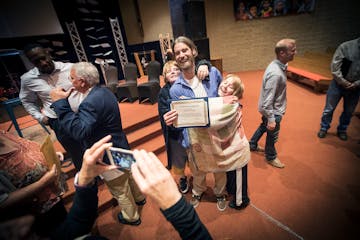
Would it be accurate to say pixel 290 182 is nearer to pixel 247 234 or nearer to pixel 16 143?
pixel 247 234

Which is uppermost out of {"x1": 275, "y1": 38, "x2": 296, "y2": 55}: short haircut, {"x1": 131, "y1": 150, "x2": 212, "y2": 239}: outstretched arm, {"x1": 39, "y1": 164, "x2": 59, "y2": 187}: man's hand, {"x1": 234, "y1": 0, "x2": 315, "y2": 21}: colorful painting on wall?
{"x1": 234, "y1": 0, "x2": 315, "y2": 21}: colorful painting on wall

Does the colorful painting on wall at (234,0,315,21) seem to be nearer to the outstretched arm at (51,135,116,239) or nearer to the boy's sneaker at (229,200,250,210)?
the boy's sneaker at (229,200,250,210)

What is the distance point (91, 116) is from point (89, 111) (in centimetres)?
5

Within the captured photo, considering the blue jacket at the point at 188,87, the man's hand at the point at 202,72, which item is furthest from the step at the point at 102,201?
the man's hand at the point at 202,72

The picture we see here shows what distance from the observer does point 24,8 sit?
4.83m

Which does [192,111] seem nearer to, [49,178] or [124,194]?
[49,178]

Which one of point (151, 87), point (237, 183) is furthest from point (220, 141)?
point (151, 87)

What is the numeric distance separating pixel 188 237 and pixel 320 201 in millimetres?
2131

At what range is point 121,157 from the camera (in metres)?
0.93

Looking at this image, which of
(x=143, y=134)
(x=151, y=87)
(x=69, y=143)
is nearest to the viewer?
(x=69, y=143)

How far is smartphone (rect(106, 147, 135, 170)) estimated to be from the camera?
87 cm

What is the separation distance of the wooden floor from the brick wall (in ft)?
18.2

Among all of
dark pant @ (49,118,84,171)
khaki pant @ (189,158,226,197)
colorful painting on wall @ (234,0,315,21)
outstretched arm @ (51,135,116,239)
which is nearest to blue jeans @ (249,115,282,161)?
khaki pant @ (189,158,226,197)

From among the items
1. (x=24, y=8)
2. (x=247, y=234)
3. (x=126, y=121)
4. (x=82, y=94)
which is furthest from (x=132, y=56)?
(x=247, y=234)
